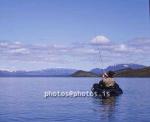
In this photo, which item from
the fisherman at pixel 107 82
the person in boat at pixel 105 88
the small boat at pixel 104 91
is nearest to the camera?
the small boat at pixel 104 91

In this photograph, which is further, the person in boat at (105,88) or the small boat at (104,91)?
the person in boat at (105,88)

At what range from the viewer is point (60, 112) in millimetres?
41062

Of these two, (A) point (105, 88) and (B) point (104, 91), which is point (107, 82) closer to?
(A) point (105, 88)

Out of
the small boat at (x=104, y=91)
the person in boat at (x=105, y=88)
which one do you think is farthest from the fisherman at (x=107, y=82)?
the small boat at (x=104, y=91)

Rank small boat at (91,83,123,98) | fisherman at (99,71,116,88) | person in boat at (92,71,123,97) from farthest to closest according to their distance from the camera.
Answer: fisherman at (99,71,116,88), person in boat at (92,71,123,97), small boat at (91,83,123,98)

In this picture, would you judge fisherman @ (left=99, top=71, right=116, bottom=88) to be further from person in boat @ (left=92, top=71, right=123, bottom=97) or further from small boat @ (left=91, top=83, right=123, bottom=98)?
small boat @ (left=91, top=83, right=123, bottom=98)

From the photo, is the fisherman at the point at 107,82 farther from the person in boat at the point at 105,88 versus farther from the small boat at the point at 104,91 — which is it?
the small boat at the point at 104,91

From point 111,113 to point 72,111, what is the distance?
4.17 metres

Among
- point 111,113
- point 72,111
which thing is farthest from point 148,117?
point 72,111

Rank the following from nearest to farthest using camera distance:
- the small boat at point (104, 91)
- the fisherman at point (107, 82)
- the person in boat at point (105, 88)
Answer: the small boat at point (104, 91)
the person in boat at point (105, 88)
the fisherman at point (107, 82)

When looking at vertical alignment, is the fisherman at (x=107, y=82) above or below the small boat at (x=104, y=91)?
above

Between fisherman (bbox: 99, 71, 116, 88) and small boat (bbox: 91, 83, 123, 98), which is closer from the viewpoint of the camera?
small boat (bbox: 91, 83, 123, 98)

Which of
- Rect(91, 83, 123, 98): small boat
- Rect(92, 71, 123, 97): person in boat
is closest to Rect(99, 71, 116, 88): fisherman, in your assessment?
Rect(92, 71, 123, 97): person in boat

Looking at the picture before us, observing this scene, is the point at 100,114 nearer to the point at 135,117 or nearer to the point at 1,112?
the point at 135,117
